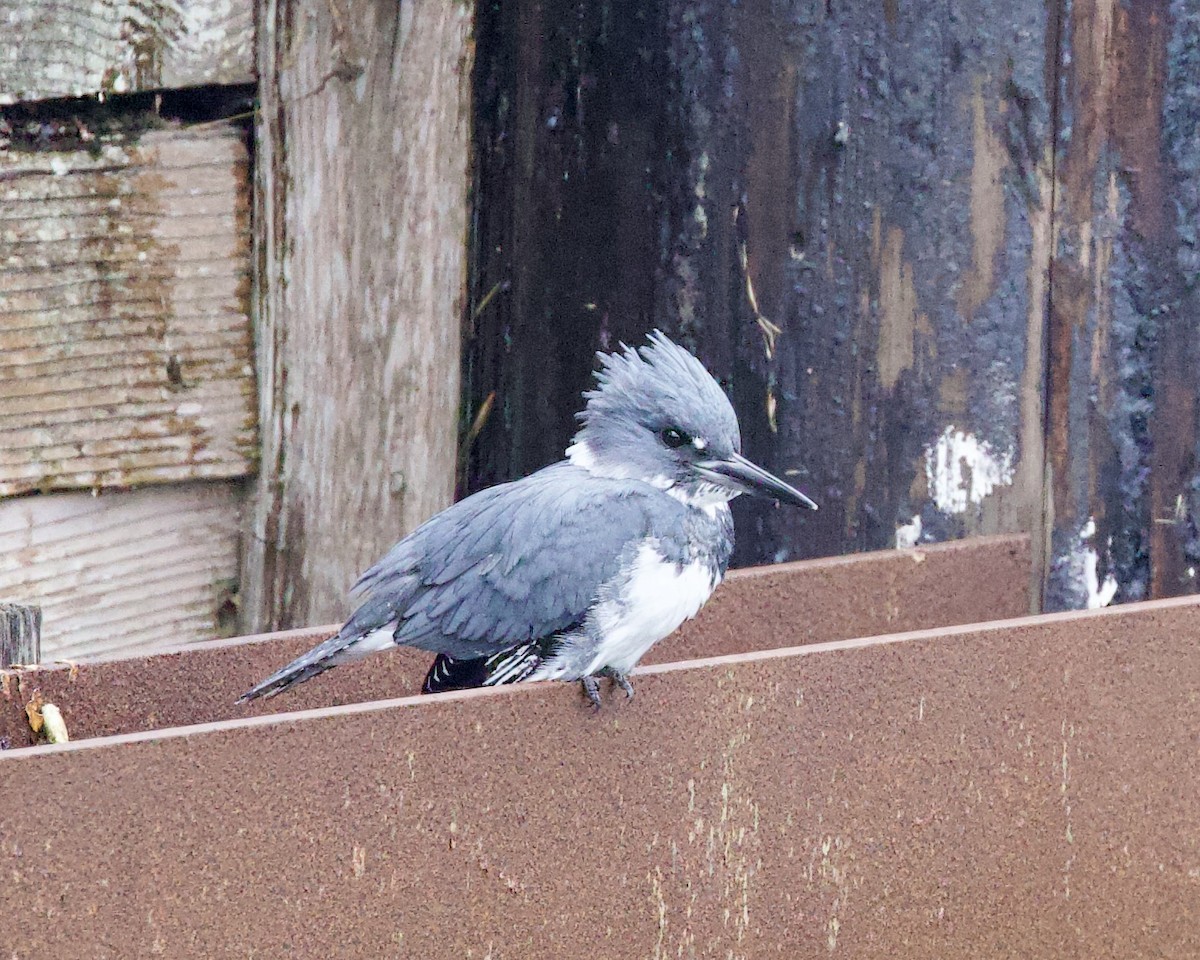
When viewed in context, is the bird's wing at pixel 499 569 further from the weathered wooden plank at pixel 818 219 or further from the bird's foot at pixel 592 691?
the bird's foot at pixel 592 691

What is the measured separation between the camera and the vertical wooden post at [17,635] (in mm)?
2045

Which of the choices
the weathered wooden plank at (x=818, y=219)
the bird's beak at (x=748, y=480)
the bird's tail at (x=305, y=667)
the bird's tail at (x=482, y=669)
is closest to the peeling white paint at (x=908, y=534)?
the weathered wooden plank at (x=818, y=219)

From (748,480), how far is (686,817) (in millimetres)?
599

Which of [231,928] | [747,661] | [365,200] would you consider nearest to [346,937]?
[231,928]

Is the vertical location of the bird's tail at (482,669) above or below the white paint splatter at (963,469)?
below

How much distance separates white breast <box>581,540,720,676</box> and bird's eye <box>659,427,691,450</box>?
0.23 meters

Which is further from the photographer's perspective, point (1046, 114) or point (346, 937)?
point (1046, 114)

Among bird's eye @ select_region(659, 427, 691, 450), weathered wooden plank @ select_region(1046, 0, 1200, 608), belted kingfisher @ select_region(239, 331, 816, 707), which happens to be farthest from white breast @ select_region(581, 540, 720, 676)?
weathered wooden plank @ select_region(1046, 0, 1200, 608)

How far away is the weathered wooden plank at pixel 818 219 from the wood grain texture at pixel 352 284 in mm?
96

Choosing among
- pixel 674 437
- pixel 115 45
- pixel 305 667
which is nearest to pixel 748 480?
pixel 674 437

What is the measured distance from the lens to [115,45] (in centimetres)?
237

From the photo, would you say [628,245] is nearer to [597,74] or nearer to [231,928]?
[597,74]

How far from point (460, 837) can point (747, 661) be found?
377 millimetres

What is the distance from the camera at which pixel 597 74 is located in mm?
2459
